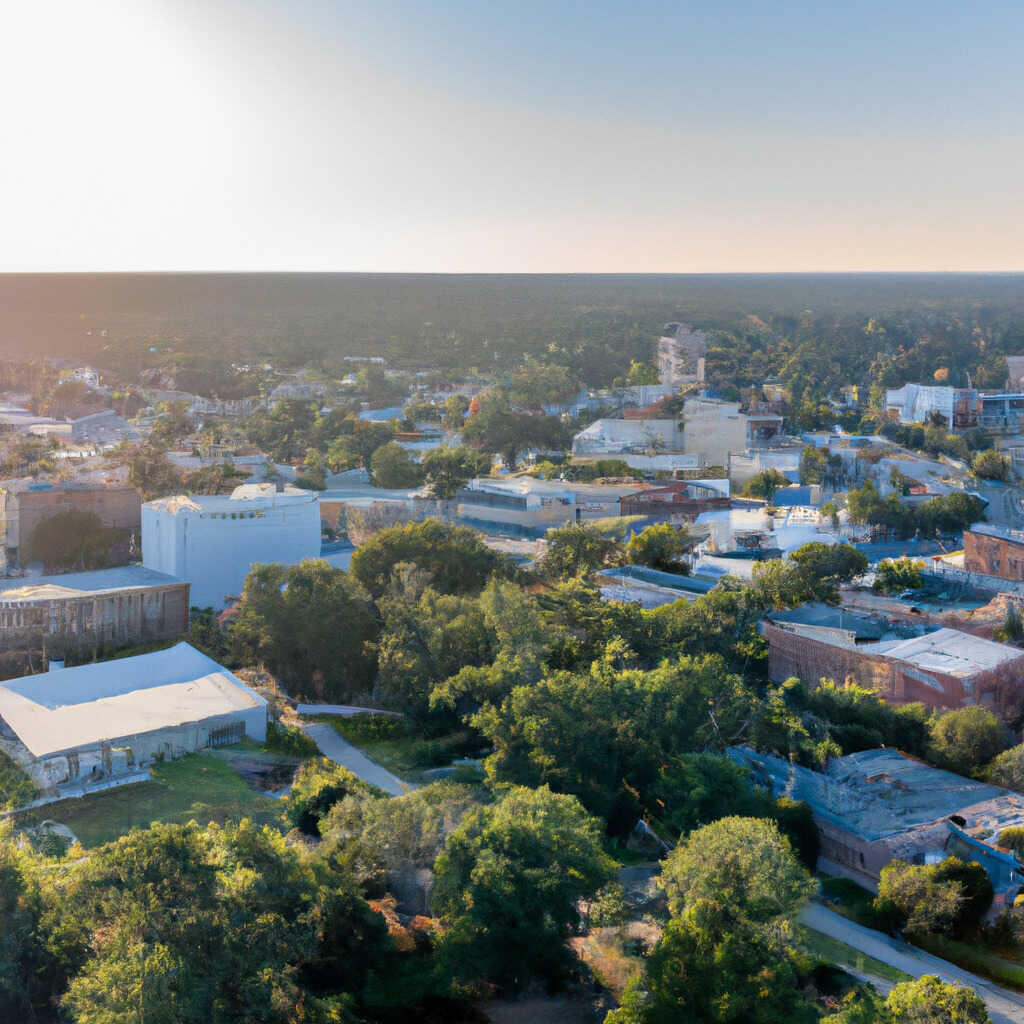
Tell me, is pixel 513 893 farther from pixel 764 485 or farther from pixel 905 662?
pixel 764 485

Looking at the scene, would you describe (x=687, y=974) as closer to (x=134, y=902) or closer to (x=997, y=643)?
(x=134, y=902)

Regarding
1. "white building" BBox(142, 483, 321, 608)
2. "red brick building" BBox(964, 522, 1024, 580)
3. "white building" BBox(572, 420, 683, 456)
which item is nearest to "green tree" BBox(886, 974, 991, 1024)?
"red brick building" BBox(964, 522, 1024, 580)

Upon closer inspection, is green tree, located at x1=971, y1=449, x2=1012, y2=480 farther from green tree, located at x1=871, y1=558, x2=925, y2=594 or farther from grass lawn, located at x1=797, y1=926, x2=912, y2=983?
grass lawn, located at x1=797, y1=926, x2=912, y2=983

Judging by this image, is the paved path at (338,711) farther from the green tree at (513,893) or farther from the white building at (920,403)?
the white building at (920,403)

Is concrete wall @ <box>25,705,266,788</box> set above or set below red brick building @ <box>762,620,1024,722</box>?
below

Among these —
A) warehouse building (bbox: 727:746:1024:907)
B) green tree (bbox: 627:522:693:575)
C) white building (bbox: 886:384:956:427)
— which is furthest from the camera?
white building (bbox: 886:384:956:427)

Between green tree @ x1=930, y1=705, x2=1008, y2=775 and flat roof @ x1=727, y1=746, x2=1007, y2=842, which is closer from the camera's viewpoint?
flat roof @ x1=727, y1=746, x2=1007, y2=842

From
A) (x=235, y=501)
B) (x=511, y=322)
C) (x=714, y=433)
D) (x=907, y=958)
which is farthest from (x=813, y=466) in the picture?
(x=511, y=322)
